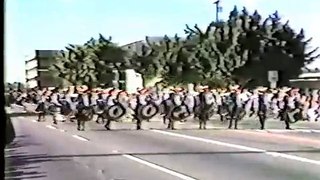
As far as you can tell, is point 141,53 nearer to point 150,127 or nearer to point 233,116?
point 150,127

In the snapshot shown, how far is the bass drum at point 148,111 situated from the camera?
5.34 ft

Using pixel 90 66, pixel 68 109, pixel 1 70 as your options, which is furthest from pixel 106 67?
pixel 1 70

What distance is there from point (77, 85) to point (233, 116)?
0.49m

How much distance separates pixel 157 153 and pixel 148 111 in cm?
14

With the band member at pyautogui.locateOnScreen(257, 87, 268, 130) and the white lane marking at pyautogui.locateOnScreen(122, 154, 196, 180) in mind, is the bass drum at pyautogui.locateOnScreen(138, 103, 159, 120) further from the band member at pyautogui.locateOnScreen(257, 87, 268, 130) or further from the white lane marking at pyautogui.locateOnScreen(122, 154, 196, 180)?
the band member at pyautogui.locateOnScreen(257, 87, 268, 130)

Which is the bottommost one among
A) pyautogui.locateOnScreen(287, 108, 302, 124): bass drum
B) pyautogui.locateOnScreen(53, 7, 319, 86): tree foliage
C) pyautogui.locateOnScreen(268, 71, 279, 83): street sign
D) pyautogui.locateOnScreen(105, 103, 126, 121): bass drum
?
pyautogui.locateOnScreen(287, 108, 302, 124): bass drum

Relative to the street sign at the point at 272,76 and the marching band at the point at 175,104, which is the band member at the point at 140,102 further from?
the street sign at the point at 272,76

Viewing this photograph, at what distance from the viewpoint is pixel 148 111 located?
64.2 inches

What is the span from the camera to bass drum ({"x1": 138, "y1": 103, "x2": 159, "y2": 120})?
1.63 meters

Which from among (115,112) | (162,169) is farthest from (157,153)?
(115,112)

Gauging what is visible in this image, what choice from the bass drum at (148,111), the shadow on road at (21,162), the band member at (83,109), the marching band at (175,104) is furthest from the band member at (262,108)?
the shadow on road at (21,162)

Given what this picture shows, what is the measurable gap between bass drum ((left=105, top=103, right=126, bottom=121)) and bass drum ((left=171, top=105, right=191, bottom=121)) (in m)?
0.15

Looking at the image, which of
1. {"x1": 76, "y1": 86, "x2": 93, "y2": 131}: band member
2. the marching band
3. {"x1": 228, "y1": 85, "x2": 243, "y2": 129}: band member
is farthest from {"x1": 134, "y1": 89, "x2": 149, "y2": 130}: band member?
{"x1": 228, "y1": 85, "x2": 243, "y2": 129}: band member

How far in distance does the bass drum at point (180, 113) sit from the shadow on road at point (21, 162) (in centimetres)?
36
